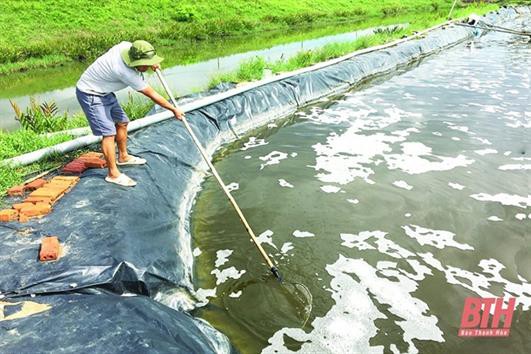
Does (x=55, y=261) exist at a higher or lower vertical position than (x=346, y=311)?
higher

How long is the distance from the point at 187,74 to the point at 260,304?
27.8 feet

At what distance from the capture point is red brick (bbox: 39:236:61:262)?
2.47 m

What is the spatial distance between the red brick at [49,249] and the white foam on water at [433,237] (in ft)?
10.2

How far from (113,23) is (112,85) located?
14.4 meters

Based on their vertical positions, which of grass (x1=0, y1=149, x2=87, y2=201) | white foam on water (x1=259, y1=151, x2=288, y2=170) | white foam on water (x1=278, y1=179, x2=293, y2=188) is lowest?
white foam on water (x1=278, y1=179, x2=293, y2=188)

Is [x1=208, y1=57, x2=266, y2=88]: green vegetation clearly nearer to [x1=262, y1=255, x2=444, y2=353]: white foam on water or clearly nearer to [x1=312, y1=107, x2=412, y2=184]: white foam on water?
[x1=312, y1=107, x2=412, y2=184]: white foam on water

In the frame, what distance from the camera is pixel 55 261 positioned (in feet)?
8.17

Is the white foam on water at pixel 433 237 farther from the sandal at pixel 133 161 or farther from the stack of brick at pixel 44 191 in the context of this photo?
the stack of brick at pixel 44 191

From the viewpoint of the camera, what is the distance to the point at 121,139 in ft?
12.7

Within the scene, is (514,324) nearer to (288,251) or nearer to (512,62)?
(288,251)

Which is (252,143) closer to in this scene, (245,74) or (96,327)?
(245,74)

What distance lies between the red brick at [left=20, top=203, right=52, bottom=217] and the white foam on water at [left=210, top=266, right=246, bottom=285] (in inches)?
57.2

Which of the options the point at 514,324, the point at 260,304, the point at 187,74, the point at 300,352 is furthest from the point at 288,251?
the point at 187,74

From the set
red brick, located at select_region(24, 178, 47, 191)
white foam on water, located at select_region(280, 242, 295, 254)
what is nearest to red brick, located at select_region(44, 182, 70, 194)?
red brick, located at select_region(24, 178, 47, 191)
